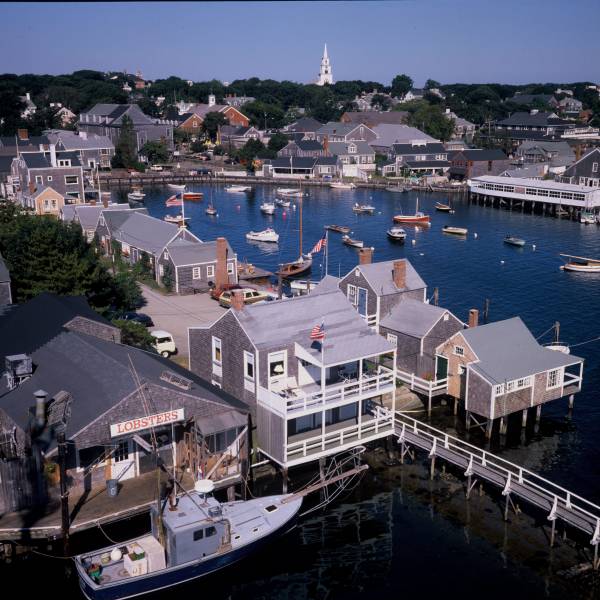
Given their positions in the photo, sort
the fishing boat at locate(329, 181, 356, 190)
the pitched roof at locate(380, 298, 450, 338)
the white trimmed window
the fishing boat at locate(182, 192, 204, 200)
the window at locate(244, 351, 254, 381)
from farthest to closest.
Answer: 1. the fishing boat at locate(329, 181, 356, 190)
2. the fishing boat at locate(182, 192, 204, 200)
3. the pitched roof at locate(380, 298, 450, 338)
4. the white trimmed window
5. the window at locate(244, 351, 254, 381)

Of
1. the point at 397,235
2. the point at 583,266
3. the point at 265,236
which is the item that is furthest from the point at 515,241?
the point at 265,236

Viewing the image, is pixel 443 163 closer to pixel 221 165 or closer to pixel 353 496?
pixel 221 165

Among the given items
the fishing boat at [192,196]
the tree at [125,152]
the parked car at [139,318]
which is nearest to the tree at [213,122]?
the tree at [125,152]

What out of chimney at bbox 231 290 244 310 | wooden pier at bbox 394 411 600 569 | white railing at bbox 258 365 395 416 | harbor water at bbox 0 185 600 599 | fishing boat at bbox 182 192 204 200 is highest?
chimney at bbox 231 290 244 310

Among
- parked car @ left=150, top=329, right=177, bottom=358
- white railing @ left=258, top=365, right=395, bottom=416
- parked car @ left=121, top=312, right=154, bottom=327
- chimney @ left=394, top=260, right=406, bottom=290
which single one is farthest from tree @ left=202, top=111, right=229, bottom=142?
white railing @ left=258, top=365, right=395, bottom=416

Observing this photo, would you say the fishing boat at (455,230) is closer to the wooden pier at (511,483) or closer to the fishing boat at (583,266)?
the fishing boat at (583,266)

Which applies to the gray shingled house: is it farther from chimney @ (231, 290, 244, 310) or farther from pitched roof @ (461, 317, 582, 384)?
pitched roof @ (461, 317, 582, 384)

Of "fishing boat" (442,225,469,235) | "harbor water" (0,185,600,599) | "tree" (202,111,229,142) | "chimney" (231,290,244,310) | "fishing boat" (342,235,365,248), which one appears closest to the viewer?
"harbor water" (0,185,600,599)
